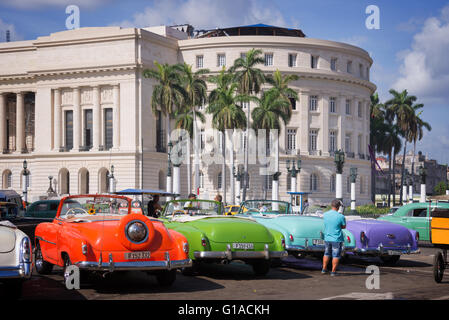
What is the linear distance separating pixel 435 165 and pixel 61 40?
377 ft

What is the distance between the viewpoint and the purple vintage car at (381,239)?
14945 mm

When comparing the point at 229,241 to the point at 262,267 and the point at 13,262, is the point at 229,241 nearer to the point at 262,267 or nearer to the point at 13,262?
the point at 262,267

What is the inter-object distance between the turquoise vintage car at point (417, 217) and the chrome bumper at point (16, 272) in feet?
45.4

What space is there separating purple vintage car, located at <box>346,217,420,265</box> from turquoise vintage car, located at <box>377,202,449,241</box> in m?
4.35

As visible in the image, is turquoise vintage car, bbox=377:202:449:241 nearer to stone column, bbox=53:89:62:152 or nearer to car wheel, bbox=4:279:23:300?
car wheel, bbox=4:279:23:300

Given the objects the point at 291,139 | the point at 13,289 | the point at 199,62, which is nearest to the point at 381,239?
the point at 13,289

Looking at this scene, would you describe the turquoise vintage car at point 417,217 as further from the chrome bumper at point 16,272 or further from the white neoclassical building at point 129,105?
the white neoclassical building at point 129,105

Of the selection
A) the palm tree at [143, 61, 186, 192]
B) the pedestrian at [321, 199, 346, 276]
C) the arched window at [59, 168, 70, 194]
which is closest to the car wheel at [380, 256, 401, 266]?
the pedestrian at [321, 199, 346, 276]

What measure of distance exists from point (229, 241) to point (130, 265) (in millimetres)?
2514

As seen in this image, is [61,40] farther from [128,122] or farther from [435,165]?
[435,165]

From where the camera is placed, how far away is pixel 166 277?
35.6 ft

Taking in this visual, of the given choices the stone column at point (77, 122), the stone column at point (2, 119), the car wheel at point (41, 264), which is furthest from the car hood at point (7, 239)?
the stone column at point (2, 119)

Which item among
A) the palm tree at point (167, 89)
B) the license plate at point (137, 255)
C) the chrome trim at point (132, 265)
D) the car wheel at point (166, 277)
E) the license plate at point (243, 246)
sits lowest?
the car wheel at point (166, 277)
